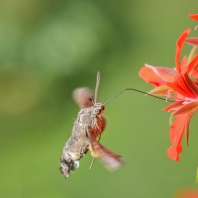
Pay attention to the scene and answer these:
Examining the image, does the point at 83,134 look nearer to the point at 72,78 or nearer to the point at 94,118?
the point at 94,118

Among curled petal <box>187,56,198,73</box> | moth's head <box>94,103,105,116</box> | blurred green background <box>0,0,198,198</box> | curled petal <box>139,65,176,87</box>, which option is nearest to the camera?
curled petal <box>187,56,198,73</box>

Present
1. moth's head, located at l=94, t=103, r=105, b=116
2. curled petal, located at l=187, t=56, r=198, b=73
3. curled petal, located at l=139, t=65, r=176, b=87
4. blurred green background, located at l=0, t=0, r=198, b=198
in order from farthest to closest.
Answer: blurred green background, located at l=0, t=0, r=198, b=198 → moth's head, located at l=94, t=103, r=105, b=116 → curled petal, located at l=139, t=65, r=176, b=87 → curled petal, located at l=187, t=56, r=198, b=73

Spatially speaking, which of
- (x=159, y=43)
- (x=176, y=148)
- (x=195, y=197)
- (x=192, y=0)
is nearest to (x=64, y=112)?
(x=159, y=43)

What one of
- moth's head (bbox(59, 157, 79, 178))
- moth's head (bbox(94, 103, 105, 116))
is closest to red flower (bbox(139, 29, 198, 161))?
moth's head (bbox(94, 103, 105, 116))

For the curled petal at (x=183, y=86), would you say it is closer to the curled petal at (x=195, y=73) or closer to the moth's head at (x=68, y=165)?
the curled petal at (x=195, y=73)

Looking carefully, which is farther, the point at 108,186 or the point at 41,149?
the point at 41,149

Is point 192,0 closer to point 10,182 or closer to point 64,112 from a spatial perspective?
point 64,112

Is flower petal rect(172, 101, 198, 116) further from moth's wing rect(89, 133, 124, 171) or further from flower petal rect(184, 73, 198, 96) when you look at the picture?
moth's wing rect(89, 133, 124, 171)
